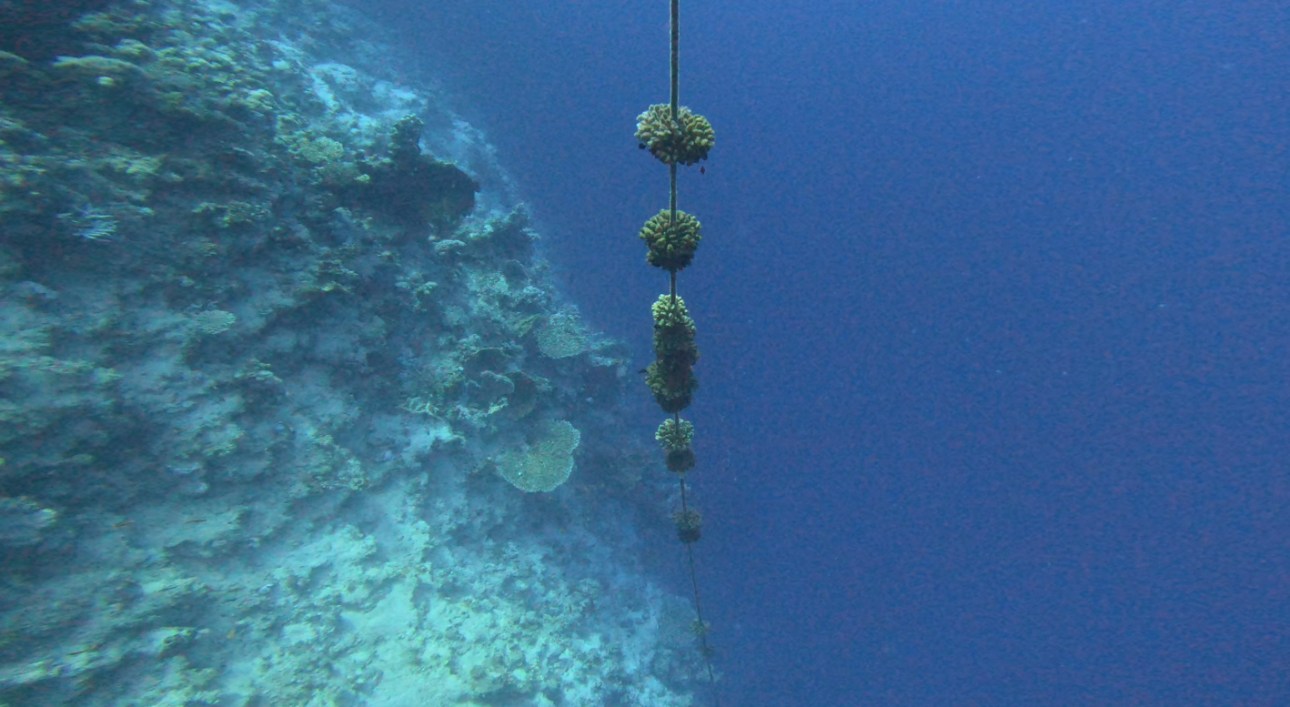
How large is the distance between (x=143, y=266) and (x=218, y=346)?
4.84 feet

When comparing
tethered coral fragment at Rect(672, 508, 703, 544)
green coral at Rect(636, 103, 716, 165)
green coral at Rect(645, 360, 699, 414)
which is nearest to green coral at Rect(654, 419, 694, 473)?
green coral at Rect(645, 360, 699, 414)

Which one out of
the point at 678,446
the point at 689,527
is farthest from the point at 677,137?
the point at 689,527

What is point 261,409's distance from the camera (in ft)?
27.7

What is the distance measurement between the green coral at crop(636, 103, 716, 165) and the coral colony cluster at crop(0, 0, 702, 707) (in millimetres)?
40

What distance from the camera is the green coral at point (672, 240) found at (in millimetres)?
3347

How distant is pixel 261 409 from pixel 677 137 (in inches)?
352

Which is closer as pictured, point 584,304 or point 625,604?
point 625,604

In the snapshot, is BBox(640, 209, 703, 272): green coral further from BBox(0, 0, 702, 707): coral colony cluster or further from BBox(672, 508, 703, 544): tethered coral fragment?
BBox(672, 508, 703, 544): tethered coral fragment

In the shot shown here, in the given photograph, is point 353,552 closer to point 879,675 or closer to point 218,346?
point 218,346

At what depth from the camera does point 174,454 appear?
24.2ft

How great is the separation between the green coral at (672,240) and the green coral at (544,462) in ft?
30.6

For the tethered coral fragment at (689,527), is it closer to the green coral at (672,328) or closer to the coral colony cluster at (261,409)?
the coral colony cluster at (261,409)

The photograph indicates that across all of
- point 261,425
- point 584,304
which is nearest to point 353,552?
point 261,425

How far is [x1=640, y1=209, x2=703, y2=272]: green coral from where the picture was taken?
132 inches
